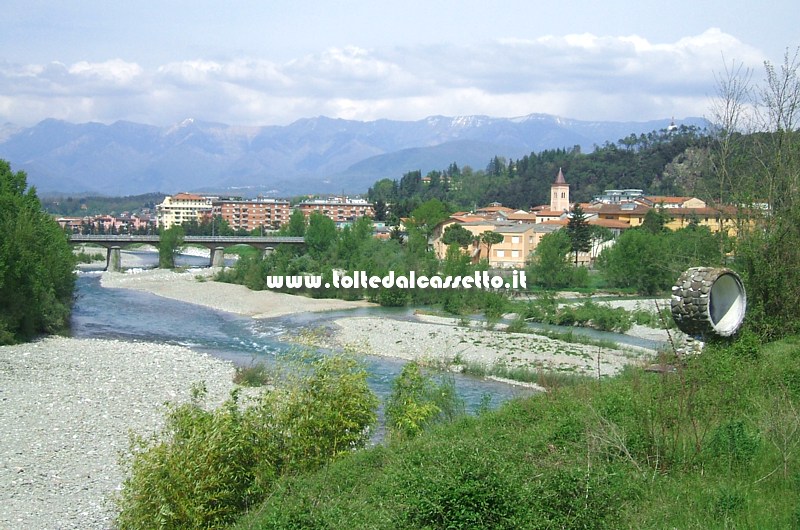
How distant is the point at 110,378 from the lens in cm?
1989

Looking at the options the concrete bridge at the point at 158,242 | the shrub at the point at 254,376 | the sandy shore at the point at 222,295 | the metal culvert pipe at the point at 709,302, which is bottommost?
the sandy shore at the point at 222,295

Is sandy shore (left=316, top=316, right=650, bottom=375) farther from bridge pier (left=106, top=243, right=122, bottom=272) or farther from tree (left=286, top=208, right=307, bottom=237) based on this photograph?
tree (left=286, top=208, right=307, bottom=237)

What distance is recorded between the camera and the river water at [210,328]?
20781 mm

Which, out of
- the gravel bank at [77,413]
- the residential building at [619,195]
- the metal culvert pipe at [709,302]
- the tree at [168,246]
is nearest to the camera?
the metal culvert pipe at [709,302]

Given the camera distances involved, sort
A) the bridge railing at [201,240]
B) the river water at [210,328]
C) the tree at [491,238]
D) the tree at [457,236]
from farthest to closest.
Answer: the bridge railing at [201,240]
the tree at [457,236]
the tree at [491,238]
the river water at [210,328]

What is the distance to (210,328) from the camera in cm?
3331

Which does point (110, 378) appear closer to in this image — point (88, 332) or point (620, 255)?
point (88, 332)

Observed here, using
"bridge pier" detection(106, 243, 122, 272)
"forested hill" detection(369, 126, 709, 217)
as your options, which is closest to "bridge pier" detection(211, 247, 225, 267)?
"bridge pier" detection(106, 243, 122, 272)

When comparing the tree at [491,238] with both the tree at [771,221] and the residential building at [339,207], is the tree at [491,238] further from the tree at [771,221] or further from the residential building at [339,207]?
the residential building at [339,207]

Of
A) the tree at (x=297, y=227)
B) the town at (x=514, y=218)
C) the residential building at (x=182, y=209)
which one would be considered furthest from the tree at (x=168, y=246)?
the residential building at (x=182, y=209)

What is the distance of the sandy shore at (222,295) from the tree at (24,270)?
37.4 ft

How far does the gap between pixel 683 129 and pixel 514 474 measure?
12068 cm

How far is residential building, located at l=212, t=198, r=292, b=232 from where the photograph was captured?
430ft

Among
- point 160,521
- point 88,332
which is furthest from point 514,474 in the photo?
point 88,332
